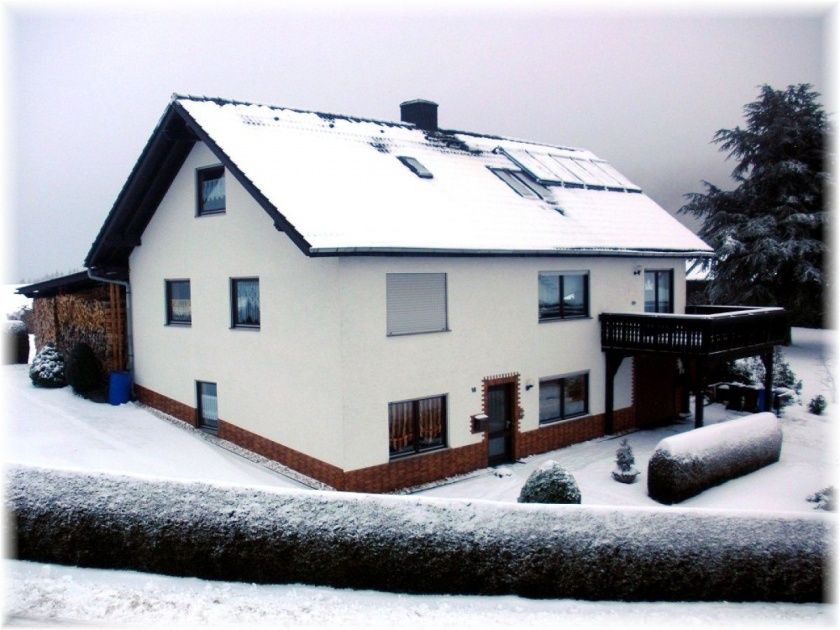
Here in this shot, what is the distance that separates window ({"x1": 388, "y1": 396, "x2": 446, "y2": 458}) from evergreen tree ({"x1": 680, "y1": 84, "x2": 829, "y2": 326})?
889 inches

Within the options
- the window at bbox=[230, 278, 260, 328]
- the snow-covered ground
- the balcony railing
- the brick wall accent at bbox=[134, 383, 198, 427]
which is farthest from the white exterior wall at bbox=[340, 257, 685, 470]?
the brick wall accent at bbox=[134, 383, 198, 427]

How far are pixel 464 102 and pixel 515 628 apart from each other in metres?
28.8

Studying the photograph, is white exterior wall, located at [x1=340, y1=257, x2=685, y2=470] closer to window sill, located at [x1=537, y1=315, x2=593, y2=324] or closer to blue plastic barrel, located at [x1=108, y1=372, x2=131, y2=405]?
window sill, located at [x1=537, y1=315, x2=593, y2=324]

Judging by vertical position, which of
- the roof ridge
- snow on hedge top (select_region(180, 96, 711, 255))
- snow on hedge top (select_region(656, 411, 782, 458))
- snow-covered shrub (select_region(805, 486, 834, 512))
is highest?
the roof ridge

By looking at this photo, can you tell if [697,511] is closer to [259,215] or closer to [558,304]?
[558,304]

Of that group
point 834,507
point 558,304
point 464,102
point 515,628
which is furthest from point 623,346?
point 464,102

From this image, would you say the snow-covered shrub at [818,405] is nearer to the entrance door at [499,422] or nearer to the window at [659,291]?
the window at [659,291]

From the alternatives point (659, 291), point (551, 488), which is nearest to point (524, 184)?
point (659, 291)

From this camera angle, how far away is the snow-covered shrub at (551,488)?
1152 cm

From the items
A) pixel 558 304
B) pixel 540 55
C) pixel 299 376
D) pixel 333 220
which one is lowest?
pixel 299 376

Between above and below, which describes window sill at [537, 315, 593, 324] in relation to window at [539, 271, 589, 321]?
below

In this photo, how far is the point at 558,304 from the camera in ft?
59.3

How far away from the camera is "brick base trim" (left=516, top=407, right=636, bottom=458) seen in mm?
17094

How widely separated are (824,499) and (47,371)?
896 inches
